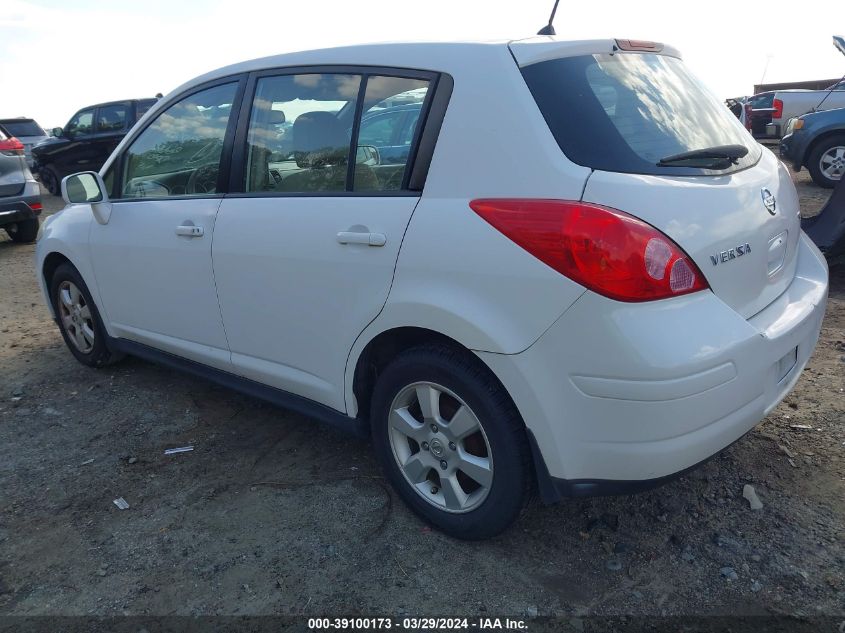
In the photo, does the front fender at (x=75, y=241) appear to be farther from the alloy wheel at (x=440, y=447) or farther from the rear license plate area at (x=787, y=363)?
the rear license plate area at (x=787, y=363)

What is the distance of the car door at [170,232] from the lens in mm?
3398

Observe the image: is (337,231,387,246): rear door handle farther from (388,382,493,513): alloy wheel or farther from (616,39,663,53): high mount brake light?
(616,39,663,53): high mount brake light

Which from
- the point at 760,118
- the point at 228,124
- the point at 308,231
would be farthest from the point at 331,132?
the point at 760,118

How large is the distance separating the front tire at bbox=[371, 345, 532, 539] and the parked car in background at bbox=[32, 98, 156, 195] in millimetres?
13091

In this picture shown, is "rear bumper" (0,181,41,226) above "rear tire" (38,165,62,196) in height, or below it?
above

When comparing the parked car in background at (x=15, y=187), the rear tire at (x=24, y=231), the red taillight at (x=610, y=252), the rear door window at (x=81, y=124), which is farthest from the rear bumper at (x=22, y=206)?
the red taillight at (x=610, y=252)

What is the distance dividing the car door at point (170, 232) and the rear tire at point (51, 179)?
1302 centimetres

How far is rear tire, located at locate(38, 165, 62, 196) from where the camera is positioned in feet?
50.5

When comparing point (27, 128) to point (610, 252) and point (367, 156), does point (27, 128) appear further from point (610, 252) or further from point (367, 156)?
point (610, 252)

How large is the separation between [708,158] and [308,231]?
4.92 ft

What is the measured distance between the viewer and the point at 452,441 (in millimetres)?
2568

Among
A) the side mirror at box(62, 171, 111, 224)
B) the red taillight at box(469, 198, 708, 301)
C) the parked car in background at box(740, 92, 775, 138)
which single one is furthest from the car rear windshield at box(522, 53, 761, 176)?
the parked car in background at box(740, 92, 775, 138)

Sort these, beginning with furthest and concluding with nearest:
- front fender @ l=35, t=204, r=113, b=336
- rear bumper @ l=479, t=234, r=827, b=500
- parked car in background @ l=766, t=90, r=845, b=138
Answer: parked car in background @ l=766, t=90, r=845, b=138
front fender @ l=35, t=204, r=113, b=336
rear bumper @ l=479, t=234, r=827, b=500

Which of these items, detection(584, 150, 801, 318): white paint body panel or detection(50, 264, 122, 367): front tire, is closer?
detection(584, 150, 801, 318): white paint body panel
